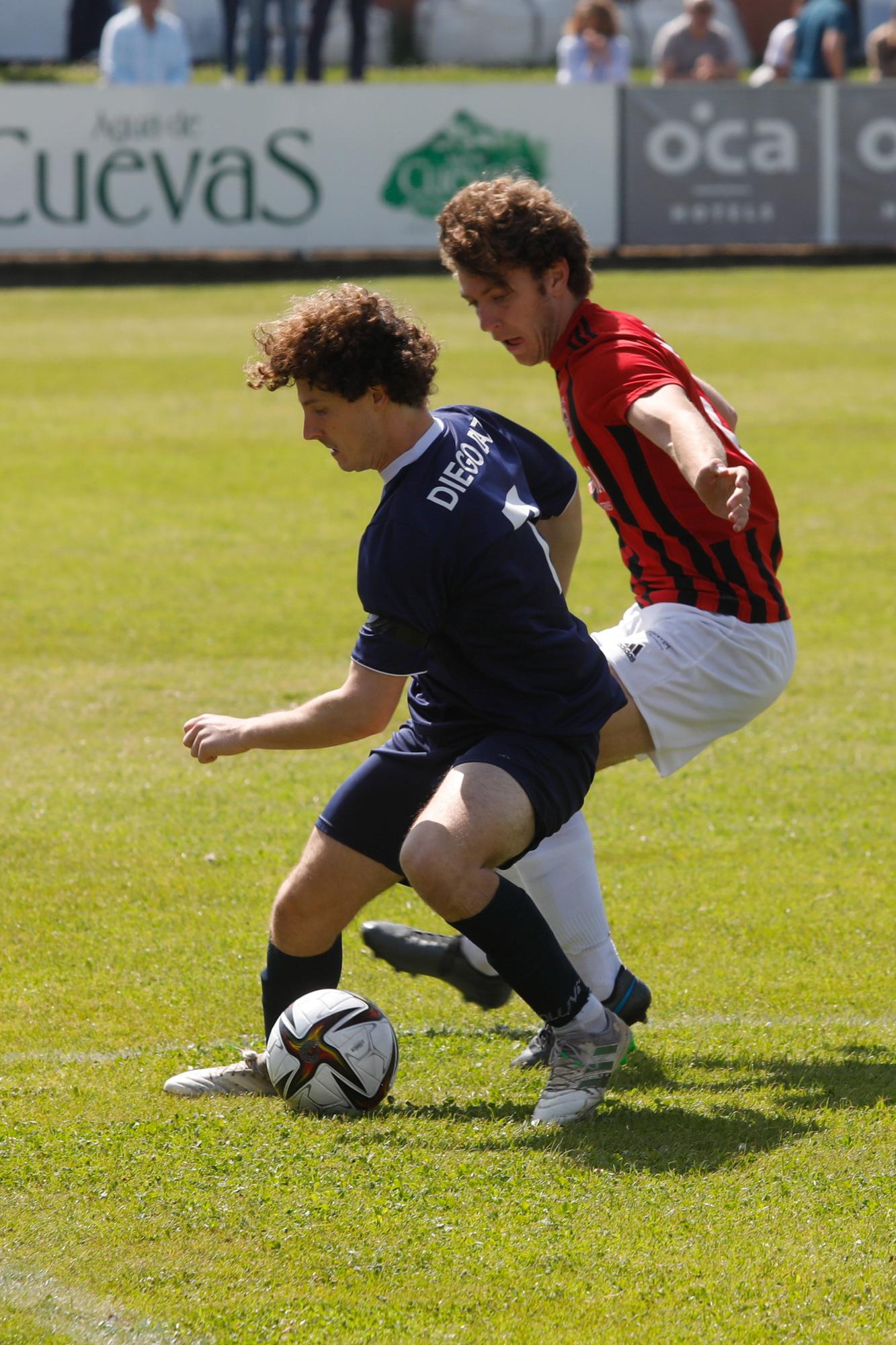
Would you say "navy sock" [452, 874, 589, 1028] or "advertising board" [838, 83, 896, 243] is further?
"advertising board" [838, 83, 896, 243]

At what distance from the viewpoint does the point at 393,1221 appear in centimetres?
336

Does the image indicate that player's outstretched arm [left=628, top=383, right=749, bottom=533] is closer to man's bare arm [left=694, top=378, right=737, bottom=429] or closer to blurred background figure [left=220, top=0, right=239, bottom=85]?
man's bare arm [left=694, top=378, right=737, bottom=429]

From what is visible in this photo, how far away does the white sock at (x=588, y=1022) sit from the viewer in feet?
13.2

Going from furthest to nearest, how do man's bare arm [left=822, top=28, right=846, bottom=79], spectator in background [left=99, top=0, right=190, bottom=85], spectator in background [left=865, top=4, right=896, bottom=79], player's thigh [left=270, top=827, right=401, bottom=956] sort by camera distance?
spectator in background [left=865, top=4, right=896, bottom=79] < man's bare arm [left=822, top=28, right=846, bottom=79] < spectator in background [left=99, top=0, right=190, bottom=85] < player's thigh [left=270, top=827, right=401, bottom=956]

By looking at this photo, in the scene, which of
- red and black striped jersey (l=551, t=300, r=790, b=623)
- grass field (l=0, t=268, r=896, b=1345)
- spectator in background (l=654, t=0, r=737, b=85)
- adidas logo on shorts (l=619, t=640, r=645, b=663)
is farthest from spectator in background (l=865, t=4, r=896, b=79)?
adidas logo on shorts (l=619, t=640, r=645, b=663)

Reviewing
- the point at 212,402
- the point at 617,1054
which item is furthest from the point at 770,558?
the point at 212,402

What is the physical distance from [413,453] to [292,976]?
4.17ft

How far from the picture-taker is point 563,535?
174 inches

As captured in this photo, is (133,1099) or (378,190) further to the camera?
(378,190)

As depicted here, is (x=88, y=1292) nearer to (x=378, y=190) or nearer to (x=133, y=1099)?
(x=133, y=1099)

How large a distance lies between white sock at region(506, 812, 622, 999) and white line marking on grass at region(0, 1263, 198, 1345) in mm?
1698

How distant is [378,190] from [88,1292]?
1881 cm

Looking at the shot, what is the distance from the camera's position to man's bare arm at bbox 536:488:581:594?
14.4 feet

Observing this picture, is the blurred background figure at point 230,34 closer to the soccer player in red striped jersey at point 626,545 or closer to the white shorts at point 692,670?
the soccer player in red striped jersey at point 626,545
